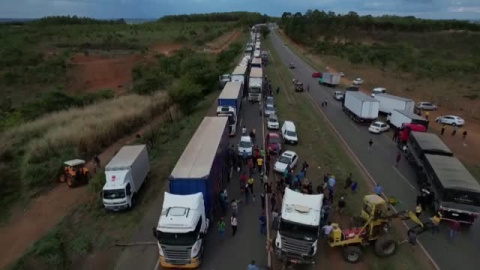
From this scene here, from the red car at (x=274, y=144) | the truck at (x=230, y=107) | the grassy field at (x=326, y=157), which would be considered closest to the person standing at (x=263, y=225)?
the grassy field at (x=326, y=157)

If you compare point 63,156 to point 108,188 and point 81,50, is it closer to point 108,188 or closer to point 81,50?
point 108,188

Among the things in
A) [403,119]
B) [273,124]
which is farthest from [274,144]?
[403,119]

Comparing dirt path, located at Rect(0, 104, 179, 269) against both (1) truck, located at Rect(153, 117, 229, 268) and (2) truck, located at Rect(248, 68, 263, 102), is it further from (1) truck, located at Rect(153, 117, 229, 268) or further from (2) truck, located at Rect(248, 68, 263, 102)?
(2) truck, located at Rect(248, 68, 263, 102)

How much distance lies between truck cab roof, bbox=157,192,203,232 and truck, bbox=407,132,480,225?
13.0 meters

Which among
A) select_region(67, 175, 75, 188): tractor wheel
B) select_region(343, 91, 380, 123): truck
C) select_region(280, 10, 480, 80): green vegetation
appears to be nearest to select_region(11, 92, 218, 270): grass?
select_region(67, 175, 75, 188): tractor wheel

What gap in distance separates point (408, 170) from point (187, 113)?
25619 millimetres

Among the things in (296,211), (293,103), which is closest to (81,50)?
(293,103)

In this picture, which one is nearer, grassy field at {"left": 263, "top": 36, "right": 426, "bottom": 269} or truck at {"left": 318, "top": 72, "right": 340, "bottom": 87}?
grassy field at {"left": 263, "top": 36, "right": 426, "bottom": 269}

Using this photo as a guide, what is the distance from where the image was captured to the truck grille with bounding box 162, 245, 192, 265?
1572 cm

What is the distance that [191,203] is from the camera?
17.0 meters

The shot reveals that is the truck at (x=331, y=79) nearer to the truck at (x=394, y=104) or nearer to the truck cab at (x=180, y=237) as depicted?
the truck at (x=394, y=104)

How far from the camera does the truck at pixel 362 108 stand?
38688 millimetres

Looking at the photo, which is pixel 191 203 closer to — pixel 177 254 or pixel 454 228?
pixel 177 254

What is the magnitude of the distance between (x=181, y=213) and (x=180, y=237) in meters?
1.04
